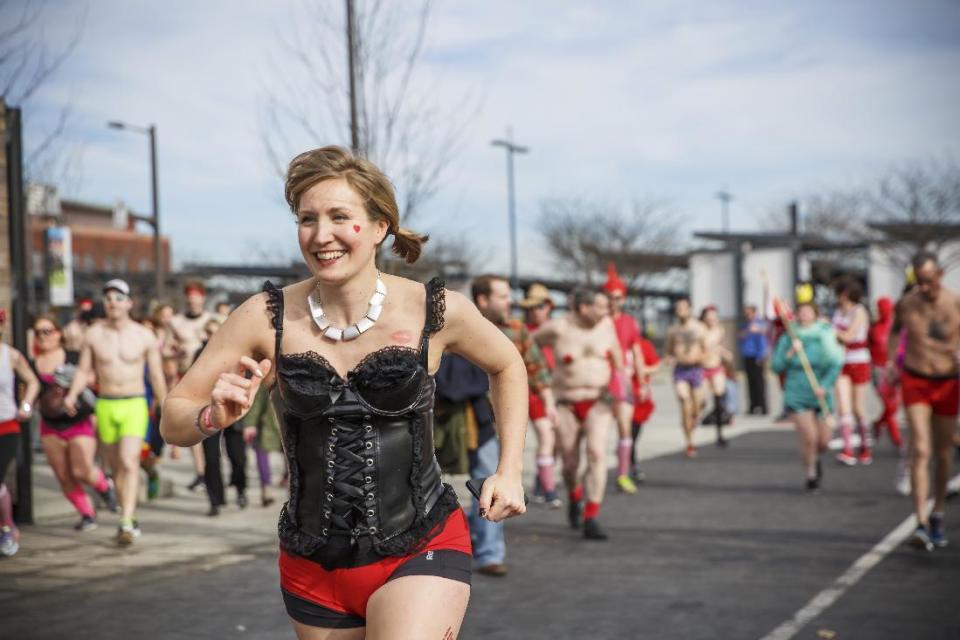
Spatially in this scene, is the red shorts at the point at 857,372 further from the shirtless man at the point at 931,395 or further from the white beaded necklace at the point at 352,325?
the white beaded necklace at the point at 352,325

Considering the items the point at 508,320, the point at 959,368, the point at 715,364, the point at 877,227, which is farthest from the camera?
the point at 877,227

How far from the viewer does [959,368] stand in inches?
317

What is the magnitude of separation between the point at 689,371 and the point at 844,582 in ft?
25.3

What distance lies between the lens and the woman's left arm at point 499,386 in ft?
10.1

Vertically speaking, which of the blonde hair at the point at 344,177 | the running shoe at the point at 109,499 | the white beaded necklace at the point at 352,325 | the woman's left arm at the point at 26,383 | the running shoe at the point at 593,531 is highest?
the blonde hair at the point at 344,177

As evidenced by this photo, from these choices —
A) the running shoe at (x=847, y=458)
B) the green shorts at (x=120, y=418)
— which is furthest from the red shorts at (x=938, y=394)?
the green shorts at (x=120, y=418)

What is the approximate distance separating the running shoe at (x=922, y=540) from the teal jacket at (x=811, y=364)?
118 inches

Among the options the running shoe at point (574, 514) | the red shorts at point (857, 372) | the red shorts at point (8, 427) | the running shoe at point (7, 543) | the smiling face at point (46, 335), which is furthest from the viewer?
the red shorts at point (857, 372)

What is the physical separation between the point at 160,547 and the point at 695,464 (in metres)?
7.03

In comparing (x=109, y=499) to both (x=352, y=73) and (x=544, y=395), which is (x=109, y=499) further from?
(x=352, y=73)

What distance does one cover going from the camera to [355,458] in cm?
300

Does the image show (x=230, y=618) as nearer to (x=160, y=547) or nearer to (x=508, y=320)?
(x=160, y=547)

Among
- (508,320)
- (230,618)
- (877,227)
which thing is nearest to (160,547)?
(230,618)

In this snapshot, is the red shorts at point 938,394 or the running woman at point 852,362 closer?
the red shorts at point 938,394
